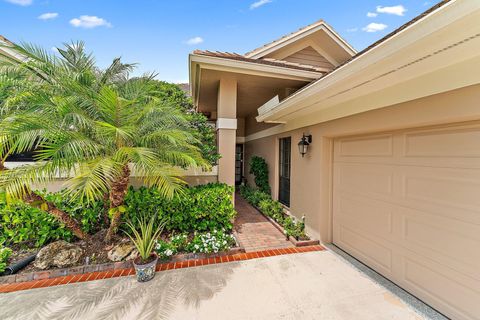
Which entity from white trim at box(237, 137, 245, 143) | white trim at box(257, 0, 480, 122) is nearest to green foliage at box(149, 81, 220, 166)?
white trim at box(257, 0, 480, 122)

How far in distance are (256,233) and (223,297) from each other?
2.55 meters

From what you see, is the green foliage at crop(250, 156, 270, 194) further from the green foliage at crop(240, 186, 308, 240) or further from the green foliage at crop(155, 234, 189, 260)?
the green foliage at crop(155, 234, 189, 260)

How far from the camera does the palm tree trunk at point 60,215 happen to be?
12.7 ft

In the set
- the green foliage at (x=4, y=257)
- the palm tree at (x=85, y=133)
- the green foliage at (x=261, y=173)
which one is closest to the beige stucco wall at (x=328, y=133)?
the green foliage at (x=261, y=173)

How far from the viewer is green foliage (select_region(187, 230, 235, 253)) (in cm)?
446

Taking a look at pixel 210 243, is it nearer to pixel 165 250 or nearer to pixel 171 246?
pixel 171 246

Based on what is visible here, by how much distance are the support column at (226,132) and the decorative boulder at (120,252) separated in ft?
9.06

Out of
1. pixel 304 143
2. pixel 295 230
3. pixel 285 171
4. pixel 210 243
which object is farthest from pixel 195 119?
pixel 295 230

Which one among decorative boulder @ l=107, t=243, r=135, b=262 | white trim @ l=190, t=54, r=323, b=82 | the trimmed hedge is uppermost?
white trim @ l=190, t=54, r=323, b=82

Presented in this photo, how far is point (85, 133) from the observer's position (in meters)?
3.65

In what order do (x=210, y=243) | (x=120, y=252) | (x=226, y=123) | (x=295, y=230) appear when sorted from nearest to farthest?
(x=120, y=252) → (x=210, y=243) → (x=295, y=230) → (x=226, y=123)

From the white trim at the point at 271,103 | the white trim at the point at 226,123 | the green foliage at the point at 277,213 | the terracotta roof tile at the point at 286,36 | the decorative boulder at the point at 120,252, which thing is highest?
the terracotta roof tile at the point at 286,36

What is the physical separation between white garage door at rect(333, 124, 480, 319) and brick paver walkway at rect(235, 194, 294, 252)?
1629 millimetres

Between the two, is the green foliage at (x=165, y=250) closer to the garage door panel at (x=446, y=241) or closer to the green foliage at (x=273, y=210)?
the green foliage at (x=273, y=210)
